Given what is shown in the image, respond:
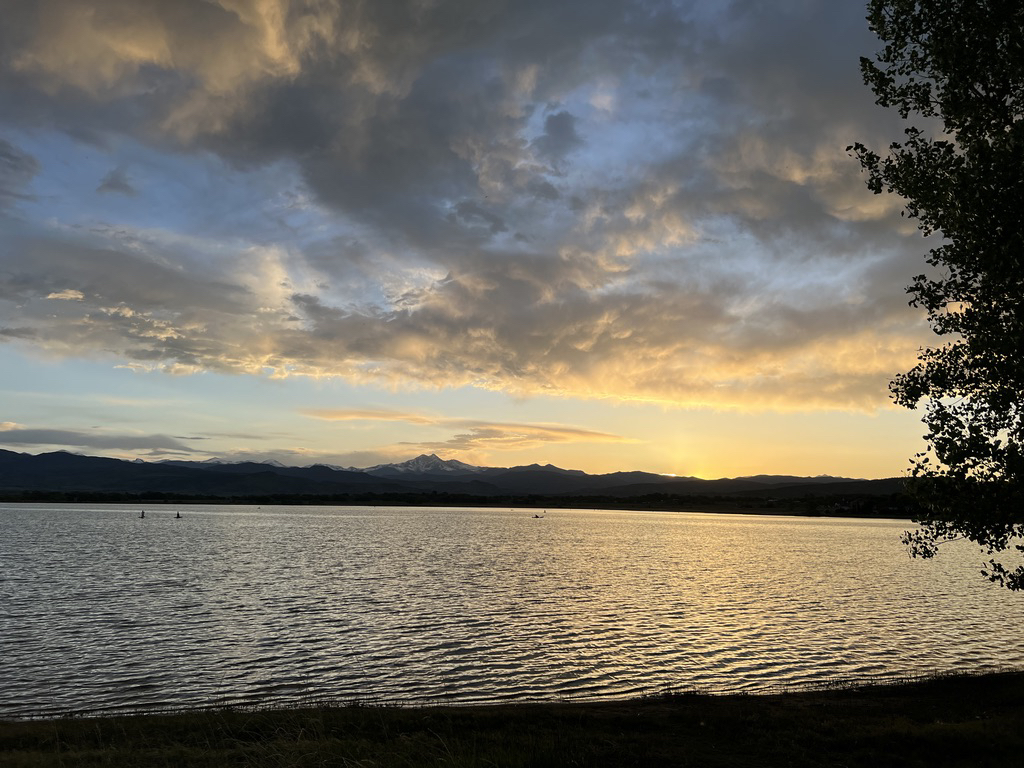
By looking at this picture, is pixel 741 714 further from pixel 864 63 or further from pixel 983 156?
pixel 864 63

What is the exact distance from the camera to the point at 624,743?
20891 mm

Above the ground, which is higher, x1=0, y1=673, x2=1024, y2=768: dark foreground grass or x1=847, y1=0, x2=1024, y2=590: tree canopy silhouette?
x1=847, y1=0, x2=1024, y2=590: tree canopy silhouette

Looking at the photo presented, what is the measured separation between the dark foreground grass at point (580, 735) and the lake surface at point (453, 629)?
5.29m

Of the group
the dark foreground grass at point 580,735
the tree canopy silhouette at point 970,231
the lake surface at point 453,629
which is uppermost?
the tree canopy silhouette at point 970,231

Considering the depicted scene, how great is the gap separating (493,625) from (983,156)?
38836mm

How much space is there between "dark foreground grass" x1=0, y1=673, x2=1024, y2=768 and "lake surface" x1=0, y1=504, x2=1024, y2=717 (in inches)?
208

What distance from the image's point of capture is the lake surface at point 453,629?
106ft

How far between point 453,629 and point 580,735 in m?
25.1

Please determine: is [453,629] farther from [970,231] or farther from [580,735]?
[970,231]

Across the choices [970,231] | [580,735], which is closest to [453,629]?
[580,735]

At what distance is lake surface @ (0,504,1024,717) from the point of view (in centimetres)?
3234

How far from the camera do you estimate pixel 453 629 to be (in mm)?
45312

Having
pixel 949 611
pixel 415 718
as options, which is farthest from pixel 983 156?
pixel 949 611

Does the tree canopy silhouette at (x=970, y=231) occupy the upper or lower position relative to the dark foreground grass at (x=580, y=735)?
upper
